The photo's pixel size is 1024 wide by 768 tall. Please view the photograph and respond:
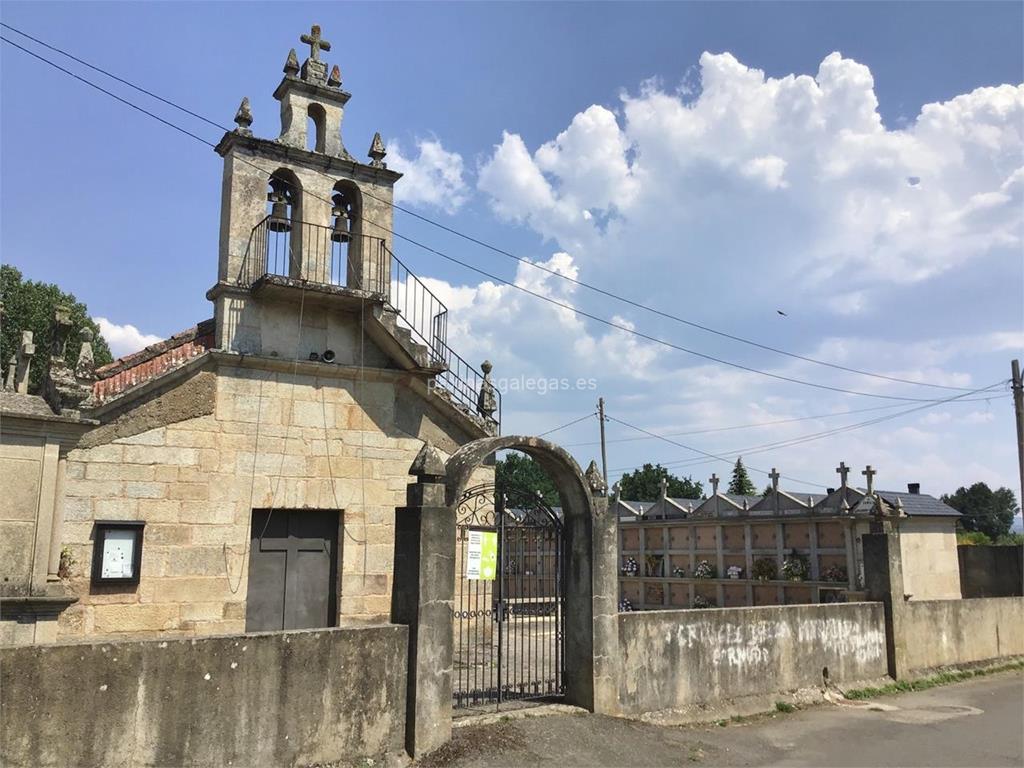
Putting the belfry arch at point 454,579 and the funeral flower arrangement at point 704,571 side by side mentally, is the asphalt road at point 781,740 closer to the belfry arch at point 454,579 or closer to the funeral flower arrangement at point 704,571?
the belfry arch at point 454,579

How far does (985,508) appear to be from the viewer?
268 ft

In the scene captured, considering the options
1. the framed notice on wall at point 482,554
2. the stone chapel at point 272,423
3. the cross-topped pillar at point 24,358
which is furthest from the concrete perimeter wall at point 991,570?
the cross-topped pillar at point 24,358

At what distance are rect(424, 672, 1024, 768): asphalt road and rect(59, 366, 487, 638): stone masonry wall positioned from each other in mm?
4480

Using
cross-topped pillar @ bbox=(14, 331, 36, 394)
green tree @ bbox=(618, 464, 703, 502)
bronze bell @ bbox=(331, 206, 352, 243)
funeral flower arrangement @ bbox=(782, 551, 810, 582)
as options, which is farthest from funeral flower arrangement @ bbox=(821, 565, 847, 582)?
green tree @ bbox=(618, 464, 703, 502)

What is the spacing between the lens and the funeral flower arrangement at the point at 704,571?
20000mm

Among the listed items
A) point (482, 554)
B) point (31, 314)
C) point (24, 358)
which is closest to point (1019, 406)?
point (482, 554)

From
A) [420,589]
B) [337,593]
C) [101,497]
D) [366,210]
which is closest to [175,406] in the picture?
[101,497]

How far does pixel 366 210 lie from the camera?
12.4 meters

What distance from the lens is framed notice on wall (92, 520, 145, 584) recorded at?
31.4ft

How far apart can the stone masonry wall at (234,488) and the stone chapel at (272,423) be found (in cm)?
2

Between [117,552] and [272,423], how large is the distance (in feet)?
8.54

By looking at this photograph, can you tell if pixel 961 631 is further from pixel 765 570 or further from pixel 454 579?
pixel 454 579

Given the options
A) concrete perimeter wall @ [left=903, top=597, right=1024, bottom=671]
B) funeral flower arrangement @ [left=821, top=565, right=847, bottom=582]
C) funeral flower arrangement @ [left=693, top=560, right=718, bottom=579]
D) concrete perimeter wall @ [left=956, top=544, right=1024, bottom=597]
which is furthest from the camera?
funeral flower arrangement @ [left=693, top=560, right=718, bottom=579]

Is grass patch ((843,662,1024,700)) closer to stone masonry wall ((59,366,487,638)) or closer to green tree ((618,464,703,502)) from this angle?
stone masonry wall ((59,366,487,638))
